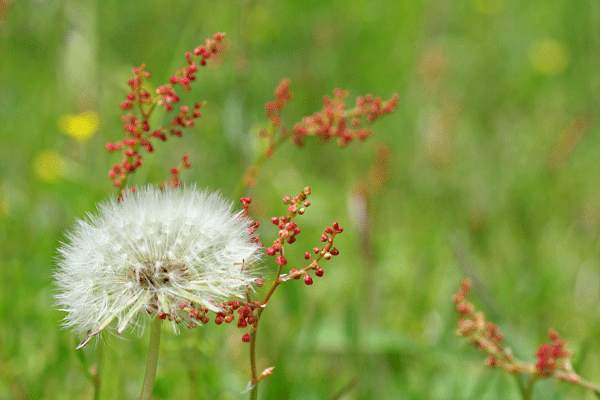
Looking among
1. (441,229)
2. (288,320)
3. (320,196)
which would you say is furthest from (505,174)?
(288,320)

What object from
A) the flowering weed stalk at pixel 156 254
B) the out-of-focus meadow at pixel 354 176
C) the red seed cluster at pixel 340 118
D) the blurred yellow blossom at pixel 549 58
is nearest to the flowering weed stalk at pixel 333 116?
the red seed cluster at pixel 340 118

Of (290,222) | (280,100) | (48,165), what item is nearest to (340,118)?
(280,100)

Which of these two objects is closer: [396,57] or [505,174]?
[505,174]

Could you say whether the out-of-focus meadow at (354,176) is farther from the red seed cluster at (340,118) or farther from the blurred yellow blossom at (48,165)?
the red seed cluster at (340,118)

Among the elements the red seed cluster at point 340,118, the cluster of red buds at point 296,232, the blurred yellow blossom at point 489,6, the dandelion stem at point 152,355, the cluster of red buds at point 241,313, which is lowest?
the dandelion stem at point 152,355

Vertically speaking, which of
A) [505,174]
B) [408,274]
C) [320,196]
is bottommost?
[408,274]

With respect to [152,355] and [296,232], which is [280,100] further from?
[152,355]

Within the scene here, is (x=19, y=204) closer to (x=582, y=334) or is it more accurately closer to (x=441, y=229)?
(x=441, y=229)
